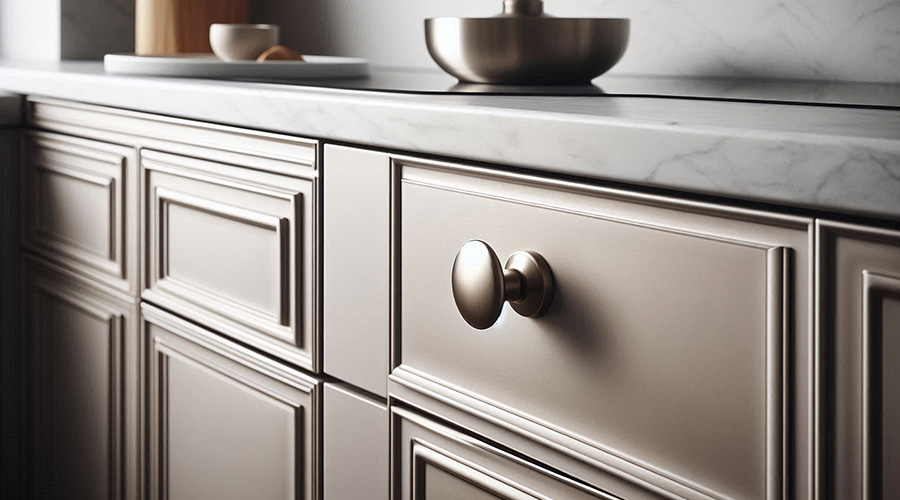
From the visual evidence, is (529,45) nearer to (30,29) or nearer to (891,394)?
(891,394)

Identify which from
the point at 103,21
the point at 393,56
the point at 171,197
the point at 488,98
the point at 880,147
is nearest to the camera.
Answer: the point at 880,147

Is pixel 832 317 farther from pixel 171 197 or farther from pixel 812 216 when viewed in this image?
pixel 171 197

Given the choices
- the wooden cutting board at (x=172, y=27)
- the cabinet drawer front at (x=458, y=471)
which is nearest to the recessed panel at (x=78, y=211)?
the wooden cutting board at (x=172, y=27)

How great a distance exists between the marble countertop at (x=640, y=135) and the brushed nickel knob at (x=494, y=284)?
0.05 m

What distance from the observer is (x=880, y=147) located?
352 millimetres

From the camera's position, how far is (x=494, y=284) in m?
0.49

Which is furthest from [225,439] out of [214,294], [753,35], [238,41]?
[753,35]

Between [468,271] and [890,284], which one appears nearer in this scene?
[890,284]

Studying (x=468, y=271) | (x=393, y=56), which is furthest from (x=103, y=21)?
(x=468, y=271)

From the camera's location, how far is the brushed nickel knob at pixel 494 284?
1.62ft

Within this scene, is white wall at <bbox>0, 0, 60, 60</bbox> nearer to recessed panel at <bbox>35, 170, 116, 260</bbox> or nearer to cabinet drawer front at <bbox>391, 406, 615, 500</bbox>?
recessed panel at <bbox>35, 170, 116, 260</bbox>

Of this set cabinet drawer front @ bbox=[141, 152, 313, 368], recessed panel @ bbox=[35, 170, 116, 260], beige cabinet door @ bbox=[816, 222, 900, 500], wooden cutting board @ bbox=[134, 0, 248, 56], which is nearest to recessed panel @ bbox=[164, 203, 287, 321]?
cabinet drawer front @ bbox=[141, 152, 313, 368]

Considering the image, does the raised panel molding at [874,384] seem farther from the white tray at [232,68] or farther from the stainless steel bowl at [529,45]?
the white tray at [232,68]

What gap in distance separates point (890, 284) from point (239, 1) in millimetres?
1265
